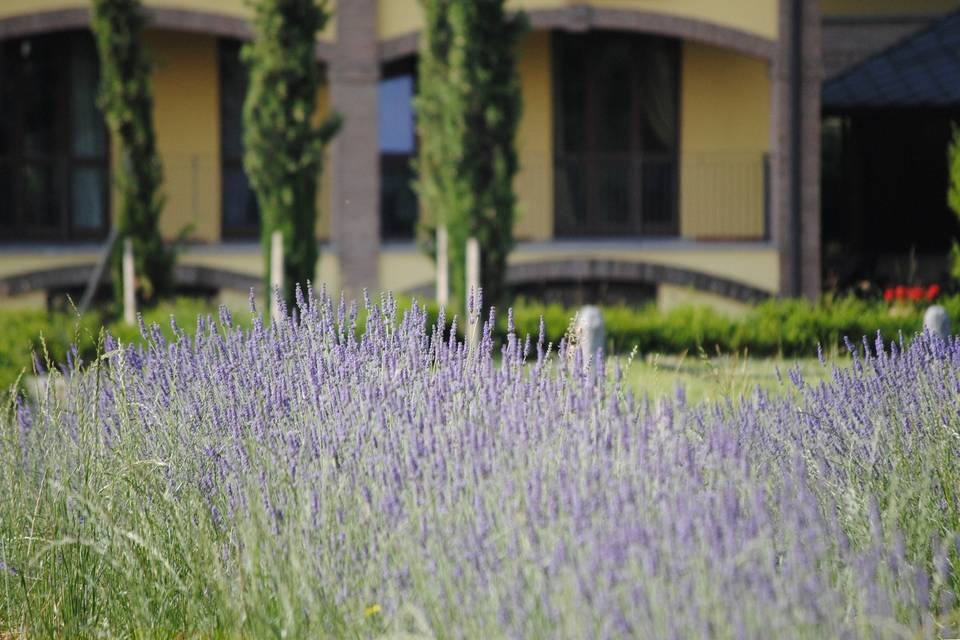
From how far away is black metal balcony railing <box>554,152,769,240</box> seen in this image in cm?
2045

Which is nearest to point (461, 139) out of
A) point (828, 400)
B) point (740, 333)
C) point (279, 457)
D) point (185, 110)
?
point (740, 333)

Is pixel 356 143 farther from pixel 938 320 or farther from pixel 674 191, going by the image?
pixel 938 320

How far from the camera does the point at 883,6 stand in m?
22.9

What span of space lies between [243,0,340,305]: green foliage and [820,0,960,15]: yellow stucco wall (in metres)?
10.8

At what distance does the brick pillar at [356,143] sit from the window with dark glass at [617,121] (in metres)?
3.07

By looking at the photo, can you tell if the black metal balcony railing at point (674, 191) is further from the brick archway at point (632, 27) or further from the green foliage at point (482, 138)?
the green foliage at point (482, 138)

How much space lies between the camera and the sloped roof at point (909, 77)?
1991cm

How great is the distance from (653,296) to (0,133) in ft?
30.4

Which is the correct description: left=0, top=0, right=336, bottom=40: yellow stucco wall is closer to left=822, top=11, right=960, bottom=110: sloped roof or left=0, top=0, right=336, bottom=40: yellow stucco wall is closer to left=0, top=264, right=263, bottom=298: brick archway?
left=0, top=264, right=263, bottom=298: brick archway

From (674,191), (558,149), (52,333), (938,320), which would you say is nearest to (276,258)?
(52,333)

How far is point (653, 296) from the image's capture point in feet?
63.0

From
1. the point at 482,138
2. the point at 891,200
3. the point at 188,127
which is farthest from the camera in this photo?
the point at 891,200

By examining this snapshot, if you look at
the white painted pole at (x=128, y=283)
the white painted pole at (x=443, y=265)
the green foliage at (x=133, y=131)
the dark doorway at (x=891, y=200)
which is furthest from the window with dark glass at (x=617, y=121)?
the white painted pole at (x=128, y=283)

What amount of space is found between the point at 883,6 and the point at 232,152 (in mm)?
10677
